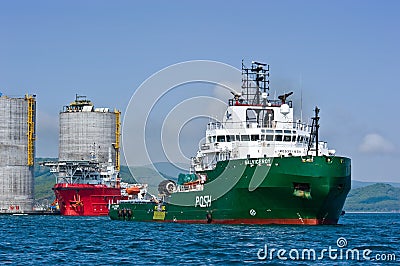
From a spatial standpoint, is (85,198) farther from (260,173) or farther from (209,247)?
(209,247)

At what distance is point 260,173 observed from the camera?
6781 centimetres

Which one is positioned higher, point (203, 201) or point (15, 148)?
point (15, 148)

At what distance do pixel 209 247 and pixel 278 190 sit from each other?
57.1ft

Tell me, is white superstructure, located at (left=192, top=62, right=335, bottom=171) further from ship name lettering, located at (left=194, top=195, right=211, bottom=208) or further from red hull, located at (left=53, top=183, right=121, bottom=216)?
red hull, located at (left=53, top=183, right=121, bottom=216)

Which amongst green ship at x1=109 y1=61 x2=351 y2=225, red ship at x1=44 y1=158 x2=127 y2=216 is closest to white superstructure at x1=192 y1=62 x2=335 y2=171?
green ship at x1=109 y1=61 x2=351 y2=225

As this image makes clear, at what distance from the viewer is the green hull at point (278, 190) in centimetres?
6638

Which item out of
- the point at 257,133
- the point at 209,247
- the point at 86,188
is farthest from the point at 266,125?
the point at 86,188

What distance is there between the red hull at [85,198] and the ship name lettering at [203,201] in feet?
199

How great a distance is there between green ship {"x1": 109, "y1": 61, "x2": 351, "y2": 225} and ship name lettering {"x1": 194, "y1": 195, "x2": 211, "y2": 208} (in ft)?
0.23

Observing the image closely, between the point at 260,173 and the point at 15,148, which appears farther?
the point at 15,148

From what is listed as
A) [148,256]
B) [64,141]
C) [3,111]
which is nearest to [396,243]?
[148,256]

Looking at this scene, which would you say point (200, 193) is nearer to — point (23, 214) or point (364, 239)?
point (364, 239)

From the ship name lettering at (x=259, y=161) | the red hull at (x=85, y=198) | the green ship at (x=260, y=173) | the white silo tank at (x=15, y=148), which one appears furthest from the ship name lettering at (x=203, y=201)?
the white silo tank at (x=15, y=148)

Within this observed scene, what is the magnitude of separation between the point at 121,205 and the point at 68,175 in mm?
46105
